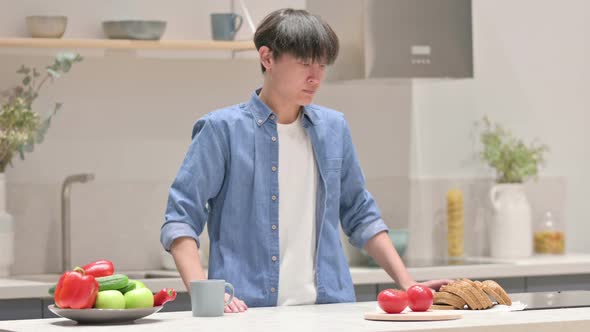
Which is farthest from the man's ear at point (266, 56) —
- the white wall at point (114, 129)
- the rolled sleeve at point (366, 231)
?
the white wall at point (114, 129)

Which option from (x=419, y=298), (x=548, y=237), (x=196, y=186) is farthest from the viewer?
(x=548, y=237)

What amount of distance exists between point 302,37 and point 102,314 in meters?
0.85

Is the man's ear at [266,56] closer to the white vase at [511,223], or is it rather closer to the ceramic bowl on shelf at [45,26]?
the ceramic bowl on shelf at [45,26]

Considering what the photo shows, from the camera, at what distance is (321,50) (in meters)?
2.79

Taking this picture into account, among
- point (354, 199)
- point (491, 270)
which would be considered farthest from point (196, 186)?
point (491, 270)

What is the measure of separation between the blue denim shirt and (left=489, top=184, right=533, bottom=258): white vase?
2024mm

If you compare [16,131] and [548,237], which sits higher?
[16,131]

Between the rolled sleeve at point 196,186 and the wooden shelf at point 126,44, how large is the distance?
1368 mm

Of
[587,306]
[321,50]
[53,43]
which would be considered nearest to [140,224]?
[53,43]

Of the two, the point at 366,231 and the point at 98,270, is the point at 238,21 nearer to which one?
the point at 366,231

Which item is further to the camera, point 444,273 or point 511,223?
point 511,223

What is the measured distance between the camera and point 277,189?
2922mm

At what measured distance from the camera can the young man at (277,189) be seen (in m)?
2.82

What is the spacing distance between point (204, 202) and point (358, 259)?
6.38 feet
